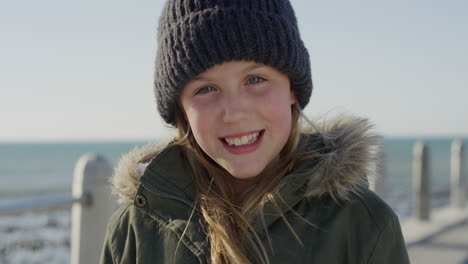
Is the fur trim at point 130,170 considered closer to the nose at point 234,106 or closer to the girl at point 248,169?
the girl at point 248,169

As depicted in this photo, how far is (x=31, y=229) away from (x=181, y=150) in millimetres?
2354

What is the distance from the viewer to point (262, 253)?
79.4 inches

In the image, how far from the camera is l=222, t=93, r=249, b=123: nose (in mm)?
2049

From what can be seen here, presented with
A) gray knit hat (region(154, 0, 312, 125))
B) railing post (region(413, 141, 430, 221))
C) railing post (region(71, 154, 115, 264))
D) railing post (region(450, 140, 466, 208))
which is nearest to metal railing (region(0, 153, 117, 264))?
railing post (region(71, 154, 115, 264))

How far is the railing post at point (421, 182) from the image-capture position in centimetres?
810

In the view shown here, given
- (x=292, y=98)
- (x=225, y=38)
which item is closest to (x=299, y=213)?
(x=292, y=98)

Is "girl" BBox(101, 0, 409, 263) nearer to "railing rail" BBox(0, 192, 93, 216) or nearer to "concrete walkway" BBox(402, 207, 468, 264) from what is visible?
"railing rail" BBox(0, 192, 93, 216)

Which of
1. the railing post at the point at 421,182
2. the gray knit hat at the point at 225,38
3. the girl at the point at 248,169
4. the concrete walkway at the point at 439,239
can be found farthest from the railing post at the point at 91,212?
the railing post at the point at 421,182

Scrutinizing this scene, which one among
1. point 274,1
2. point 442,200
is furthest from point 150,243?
point 442,200

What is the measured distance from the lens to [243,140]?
2146 millimetres

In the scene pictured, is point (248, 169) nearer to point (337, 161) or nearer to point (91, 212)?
point (337, 161)

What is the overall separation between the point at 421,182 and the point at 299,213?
268 inches

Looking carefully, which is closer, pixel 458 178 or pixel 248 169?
pixel 248 169

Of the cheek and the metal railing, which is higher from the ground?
the cheek
